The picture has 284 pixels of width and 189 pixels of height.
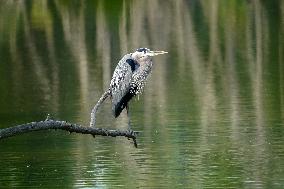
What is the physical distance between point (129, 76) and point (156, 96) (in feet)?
45.7

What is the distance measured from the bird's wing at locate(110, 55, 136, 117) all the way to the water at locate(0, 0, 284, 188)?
9.95 ft

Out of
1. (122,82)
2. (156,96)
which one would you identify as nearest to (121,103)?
(122,82)

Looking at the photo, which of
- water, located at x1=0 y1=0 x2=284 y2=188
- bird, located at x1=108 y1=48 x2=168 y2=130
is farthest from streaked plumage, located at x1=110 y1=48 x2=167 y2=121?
water, located at x1=0 y1=0 x2=284 y2=188

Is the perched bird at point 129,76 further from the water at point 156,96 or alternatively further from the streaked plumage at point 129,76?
the water at point 156,96

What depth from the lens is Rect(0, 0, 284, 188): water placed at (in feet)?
61.2

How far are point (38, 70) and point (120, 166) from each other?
1693 centimetres

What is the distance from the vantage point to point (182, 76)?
1259 inches

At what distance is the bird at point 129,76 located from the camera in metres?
14.3

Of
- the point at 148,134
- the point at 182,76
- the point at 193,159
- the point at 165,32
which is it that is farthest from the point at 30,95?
the point at 165,32

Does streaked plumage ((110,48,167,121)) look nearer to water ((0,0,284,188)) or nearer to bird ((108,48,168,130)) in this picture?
bird ((108,48,168,130))

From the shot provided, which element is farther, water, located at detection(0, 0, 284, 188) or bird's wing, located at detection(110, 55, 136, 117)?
water, located at detection(0, 0, 284, 188)

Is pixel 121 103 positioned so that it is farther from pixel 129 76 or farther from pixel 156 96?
pixel 156 96

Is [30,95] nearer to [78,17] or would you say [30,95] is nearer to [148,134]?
[148,134]

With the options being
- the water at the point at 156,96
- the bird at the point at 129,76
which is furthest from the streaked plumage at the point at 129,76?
the water at the point at 156,96
